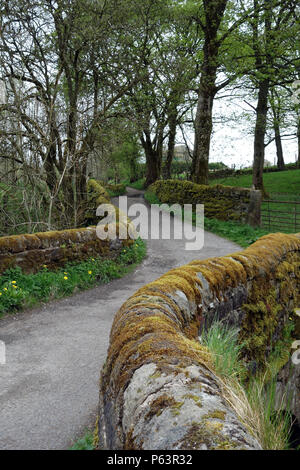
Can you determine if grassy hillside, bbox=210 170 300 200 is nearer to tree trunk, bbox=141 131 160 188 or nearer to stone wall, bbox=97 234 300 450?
Result: tree trunk, bbox=141 131 160 188

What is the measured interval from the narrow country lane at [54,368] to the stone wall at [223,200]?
7481mm

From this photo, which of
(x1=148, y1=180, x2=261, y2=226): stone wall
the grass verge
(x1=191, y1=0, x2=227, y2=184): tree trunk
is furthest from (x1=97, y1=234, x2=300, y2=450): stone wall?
(x1=191, y1=0, x2=227, y2=184): tree trunk

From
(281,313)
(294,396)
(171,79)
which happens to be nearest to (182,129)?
(171,79)

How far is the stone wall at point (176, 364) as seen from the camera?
145 centimetres

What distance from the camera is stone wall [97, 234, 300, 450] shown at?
1.45 m

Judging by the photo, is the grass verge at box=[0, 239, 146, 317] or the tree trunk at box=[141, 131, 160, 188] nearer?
the grass verge at box=[0, 239, 146, 317]

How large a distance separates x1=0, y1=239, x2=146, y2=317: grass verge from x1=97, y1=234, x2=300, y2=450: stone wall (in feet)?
10.9

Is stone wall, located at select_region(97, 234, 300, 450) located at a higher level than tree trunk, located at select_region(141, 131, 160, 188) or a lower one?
lower

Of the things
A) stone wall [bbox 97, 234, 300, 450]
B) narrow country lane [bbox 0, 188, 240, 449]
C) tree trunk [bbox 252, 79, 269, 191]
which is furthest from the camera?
tree trunk [bbox 252, 79, 269, 191]

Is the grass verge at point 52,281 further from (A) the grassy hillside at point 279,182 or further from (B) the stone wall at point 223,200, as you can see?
(A) the grassy hillside at point 279,182

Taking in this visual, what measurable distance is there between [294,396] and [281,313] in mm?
2458

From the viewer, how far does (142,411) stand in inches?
64.5

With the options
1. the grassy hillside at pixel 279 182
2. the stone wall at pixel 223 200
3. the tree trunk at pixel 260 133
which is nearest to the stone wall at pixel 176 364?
Result: the stone wall at pixel 223 200

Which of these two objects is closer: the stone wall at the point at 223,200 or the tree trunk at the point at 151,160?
the stone wall at the point at 223,200
